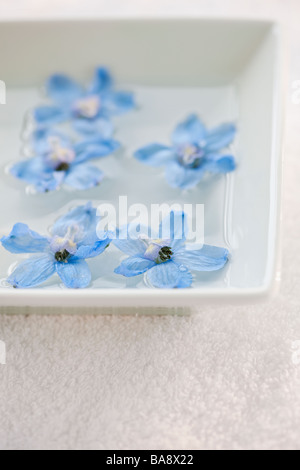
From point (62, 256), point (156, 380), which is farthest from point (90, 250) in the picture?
point (156, 380)

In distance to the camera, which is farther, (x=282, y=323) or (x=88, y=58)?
(x=88, y=58)

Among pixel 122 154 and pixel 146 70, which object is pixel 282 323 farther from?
pixel 146 70

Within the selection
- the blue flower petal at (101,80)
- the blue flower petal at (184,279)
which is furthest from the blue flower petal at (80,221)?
the blue flower petal at (101,80)

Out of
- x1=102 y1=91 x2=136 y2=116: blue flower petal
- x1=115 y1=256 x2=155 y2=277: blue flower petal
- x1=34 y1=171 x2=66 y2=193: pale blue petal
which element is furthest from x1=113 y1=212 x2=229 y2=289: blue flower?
x1=102 y1=91 x2=136 y2=116: blue flower petal

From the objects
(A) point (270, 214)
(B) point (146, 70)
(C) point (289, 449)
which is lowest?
(C) point (289, 449)

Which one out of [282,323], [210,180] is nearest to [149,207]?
[210,180]

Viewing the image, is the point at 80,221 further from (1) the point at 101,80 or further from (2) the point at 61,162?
(1) the point at 101,80

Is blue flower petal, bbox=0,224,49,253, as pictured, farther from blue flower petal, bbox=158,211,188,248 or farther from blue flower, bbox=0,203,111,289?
blue flower petal, bbox=158,211,188,248
